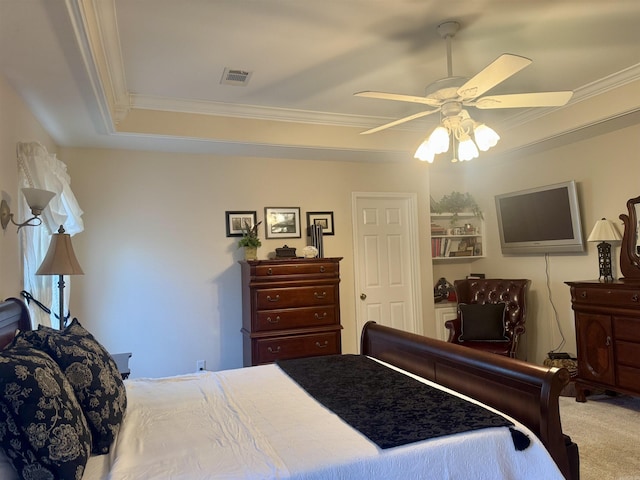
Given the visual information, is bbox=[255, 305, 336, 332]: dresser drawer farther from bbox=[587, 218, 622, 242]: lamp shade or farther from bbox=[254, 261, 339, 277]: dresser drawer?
bbox=[587, 218, 622, 242]: lamp shade

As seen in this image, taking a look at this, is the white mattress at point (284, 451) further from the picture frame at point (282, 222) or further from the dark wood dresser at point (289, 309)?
the picture frame at point (282, 222)

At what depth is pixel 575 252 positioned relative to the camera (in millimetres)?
4520

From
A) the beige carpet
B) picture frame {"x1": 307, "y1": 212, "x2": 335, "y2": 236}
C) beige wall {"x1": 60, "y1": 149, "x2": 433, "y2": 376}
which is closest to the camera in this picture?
the beige carpet

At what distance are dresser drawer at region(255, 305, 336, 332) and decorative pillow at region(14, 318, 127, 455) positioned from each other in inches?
A: 84.9

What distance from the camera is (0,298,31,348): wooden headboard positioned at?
6.41 ft

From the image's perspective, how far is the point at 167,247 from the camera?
428 centimetres

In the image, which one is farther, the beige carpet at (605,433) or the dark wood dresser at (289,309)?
the dark wood dresser at (289,309)

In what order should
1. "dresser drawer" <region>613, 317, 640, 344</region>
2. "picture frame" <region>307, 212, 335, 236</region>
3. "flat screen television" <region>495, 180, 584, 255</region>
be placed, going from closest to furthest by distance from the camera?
"dresser drawer" <region>613, 317, 640, 344</region>
"flat screen television" <region>495, 180, 584, 255</region>
"picture frame" <region>307, 212, 335, 236</region>

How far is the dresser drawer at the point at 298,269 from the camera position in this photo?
408 cm

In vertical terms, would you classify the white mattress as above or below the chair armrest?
above

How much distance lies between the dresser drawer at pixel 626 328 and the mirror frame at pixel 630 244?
0.49 meters

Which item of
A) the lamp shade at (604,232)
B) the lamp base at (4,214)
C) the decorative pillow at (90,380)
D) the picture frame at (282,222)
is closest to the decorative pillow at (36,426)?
the decorative pillow at (90,380)

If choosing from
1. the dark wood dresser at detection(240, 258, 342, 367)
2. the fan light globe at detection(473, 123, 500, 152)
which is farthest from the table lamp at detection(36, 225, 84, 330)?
the fan light globe at detection(473, 123, 500, 152)

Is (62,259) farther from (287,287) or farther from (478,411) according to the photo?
(478,411)
